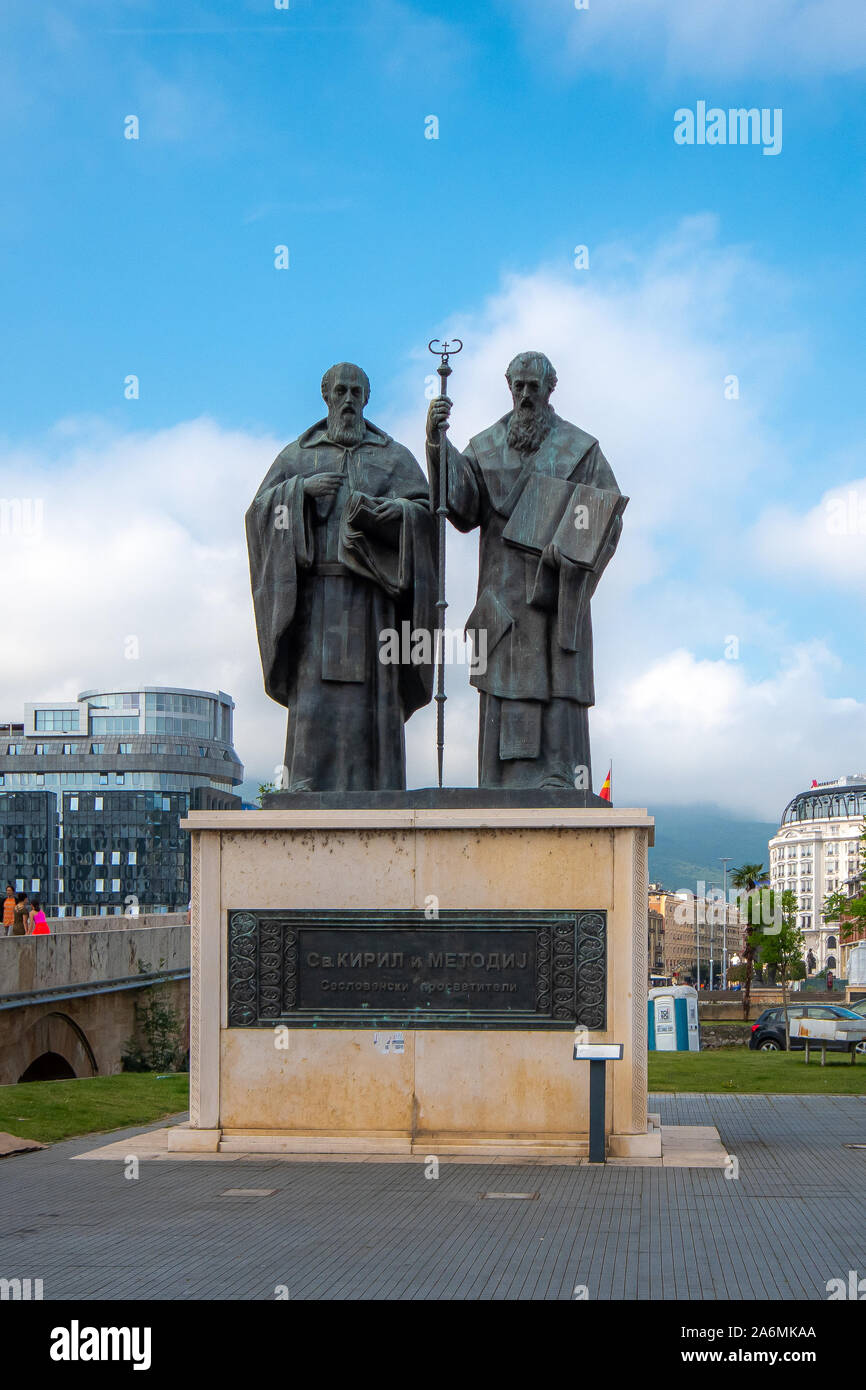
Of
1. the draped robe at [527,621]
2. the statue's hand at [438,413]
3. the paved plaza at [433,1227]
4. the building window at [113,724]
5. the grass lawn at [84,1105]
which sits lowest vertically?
the grass lawn at [84,1105]

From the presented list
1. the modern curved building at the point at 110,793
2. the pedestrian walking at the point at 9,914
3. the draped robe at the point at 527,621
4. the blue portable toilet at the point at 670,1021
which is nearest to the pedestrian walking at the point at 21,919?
the pedestrian walking at the point at 9,914

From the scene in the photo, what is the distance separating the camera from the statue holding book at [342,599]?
12258 millimetres

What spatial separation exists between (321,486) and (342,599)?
0.96 m

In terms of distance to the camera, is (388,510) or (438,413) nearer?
(438,413)

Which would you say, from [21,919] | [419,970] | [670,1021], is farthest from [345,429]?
[21,919]

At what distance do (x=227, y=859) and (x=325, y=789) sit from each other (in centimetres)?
127

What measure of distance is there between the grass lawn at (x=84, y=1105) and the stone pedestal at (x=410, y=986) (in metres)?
2.49

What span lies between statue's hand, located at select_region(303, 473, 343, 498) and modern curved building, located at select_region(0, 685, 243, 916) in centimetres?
10124

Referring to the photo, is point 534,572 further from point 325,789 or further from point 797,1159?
point 797,1159

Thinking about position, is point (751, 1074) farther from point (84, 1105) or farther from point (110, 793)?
point (110, 793)

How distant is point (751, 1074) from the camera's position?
59.0 feet

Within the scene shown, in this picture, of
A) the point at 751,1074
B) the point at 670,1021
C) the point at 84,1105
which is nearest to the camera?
the point at 84,1105

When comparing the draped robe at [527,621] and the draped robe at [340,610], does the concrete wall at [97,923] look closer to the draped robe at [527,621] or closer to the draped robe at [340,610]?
the draped robe at [340,610]

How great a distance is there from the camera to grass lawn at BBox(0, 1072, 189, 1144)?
1311 centimetres
